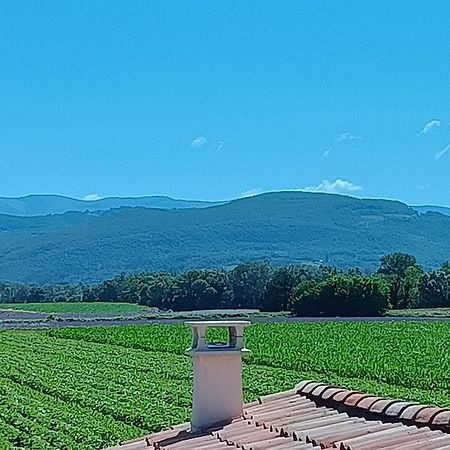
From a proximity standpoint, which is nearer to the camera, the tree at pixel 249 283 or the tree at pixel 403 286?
the tree at pixel 403 286

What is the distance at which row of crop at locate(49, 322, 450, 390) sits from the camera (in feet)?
77.9

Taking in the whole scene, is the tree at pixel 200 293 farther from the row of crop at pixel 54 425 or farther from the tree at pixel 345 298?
the row of crop at pixel 54 425

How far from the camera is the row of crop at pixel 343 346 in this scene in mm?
23750

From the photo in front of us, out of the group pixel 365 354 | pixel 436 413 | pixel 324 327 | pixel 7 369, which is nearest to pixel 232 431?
pixel 436 413

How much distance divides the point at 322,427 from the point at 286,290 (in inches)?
3014

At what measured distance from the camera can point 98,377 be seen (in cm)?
2305

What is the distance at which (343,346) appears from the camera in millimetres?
34000

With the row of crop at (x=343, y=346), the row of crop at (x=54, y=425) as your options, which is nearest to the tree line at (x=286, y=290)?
the row of crop at (x=343, y=346)

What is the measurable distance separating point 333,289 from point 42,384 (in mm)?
50661

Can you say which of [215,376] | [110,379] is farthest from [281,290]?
[215,376]

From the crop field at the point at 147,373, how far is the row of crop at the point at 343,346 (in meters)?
0.04

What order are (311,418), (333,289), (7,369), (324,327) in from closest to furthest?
(311,418), (7,369), (324,327), (333,289)

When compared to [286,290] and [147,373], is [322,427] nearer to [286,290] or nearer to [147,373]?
[147,373]

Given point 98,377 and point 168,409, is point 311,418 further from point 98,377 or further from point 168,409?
point 98,377
